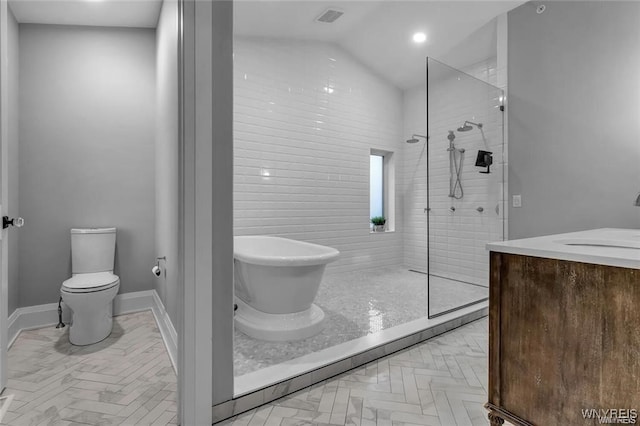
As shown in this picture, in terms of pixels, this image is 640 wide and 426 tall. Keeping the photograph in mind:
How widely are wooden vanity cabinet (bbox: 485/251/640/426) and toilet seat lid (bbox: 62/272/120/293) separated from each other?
249 cm

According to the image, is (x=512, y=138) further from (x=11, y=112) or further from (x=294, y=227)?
(x=11, y=112)

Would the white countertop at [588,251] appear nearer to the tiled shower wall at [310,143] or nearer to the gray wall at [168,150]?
the gray wall at [168,150]

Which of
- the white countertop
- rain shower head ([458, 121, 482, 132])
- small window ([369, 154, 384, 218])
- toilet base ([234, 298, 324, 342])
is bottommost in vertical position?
toilet base ([234, 298, 324, 342])

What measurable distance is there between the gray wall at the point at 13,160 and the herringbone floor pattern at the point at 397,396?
226cm

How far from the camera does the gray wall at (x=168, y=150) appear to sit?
1986mm

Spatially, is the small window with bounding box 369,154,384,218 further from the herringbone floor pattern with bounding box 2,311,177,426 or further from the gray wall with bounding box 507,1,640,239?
the herringbone floor pattern with bounding box 2,311,177,426

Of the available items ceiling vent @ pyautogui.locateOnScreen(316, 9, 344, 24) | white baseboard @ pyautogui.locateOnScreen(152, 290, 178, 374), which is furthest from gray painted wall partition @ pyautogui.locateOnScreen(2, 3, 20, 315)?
ceiling vent @ pyautogui.locateOnScreen(316, 9, 344, 24)

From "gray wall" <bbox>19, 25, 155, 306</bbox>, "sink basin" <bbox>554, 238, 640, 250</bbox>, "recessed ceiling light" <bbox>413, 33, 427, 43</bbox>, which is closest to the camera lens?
"sink basin" <bbox>554, 238, 640, 250</bbox>

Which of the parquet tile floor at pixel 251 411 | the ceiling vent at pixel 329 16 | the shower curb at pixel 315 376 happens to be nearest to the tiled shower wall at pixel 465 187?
the shower curb at pixel 315 376

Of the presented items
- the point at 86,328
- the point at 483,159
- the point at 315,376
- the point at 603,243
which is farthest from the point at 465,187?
the point at 86,328

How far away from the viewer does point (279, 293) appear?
2.26 meters

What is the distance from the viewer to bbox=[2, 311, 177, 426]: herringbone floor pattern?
4.93 feet

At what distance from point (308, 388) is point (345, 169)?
10.1 ft

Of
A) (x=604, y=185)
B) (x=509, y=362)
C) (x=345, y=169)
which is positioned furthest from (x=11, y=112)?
(x=604, y=185)
